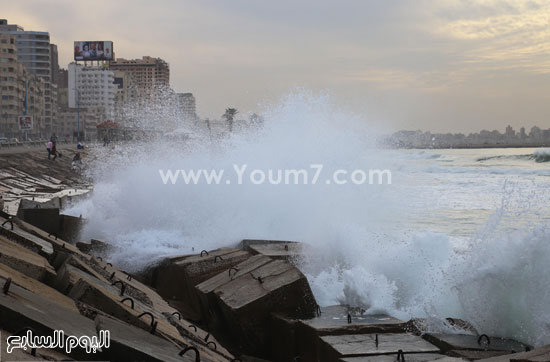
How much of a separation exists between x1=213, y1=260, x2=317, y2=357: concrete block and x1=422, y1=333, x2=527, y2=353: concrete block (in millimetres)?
1195

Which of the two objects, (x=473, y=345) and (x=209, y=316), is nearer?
(x=473, y=345)

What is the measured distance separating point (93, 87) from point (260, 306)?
16554 centimetres

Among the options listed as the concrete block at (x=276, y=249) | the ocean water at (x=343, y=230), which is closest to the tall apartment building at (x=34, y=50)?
the ocean water at (x=343, y=230)

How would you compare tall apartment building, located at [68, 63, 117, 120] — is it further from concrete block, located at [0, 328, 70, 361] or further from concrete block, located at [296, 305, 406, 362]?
concrete block, located at [0, 328, 70, 361]

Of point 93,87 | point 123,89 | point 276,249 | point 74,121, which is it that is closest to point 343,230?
point 276,249

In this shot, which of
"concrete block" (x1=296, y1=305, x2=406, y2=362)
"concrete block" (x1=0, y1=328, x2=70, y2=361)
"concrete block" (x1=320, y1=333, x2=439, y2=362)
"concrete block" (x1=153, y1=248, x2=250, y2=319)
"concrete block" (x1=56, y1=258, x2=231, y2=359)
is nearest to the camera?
"concrete block" (x1=0, y1=328, x2=70, y2=361)

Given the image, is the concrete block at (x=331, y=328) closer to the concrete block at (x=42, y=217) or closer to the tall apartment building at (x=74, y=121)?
the concrete block at (x=42, y=217)

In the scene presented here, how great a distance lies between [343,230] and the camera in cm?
975

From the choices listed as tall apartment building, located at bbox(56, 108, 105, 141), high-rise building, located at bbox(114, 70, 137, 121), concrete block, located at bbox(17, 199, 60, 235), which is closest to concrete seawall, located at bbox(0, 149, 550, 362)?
concrete block, located at bbox(17, 199, 60, 235)

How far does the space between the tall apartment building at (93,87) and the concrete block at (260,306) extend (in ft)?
511

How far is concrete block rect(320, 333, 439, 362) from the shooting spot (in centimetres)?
469

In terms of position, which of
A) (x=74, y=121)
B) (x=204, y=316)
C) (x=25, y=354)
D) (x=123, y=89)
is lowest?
(x=204, y=316)

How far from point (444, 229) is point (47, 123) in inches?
5196

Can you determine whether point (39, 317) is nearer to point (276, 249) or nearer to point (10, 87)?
point (276, 249)
